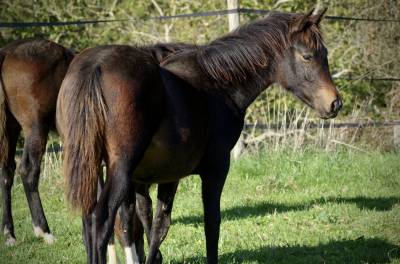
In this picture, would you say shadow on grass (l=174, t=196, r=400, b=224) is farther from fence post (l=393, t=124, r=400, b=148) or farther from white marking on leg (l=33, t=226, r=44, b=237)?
fence post (l=393, t=124, r=400, b=148)

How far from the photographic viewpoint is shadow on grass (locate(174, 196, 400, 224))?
6.49 metres

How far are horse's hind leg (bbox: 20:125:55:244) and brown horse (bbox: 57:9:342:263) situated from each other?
1.86 meters

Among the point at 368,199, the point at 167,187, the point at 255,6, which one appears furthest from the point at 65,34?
the point at 167,187

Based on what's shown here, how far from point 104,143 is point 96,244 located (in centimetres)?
62

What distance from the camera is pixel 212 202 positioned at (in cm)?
436

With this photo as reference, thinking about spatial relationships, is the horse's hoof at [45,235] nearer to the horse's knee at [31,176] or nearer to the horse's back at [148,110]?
the horse's knee at [31,176]

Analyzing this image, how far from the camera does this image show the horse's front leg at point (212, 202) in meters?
4.33

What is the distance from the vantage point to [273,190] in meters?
7.58

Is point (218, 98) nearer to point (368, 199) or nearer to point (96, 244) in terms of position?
point (96, 244)

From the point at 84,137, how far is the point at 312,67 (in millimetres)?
Result: 2037

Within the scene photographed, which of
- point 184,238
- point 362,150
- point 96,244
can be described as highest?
point 96,244

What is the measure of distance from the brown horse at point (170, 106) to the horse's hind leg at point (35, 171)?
6.12 feet

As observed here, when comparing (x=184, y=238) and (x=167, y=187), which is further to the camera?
(x=184, y=238)

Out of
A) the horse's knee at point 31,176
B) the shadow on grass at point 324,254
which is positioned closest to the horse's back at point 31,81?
the horse's knee at point 31,176
